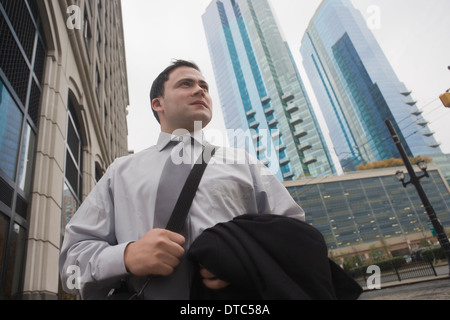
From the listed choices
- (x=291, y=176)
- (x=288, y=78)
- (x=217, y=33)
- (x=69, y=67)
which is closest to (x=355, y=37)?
(x=288, y=78)

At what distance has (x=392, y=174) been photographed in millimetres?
79500

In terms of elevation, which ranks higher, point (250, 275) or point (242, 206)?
point (242, 206)

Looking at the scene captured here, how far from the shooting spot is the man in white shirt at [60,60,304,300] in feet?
3.78

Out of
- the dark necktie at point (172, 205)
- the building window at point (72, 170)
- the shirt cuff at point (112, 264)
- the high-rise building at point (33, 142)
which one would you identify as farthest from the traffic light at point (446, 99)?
the building window at point (72, 170)

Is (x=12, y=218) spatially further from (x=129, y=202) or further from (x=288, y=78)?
(x=288, y=78)

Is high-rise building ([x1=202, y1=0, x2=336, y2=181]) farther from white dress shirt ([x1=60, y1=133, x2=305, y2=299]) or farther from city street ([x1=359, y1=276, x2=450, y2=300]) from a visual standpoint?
white dress shirt ([x1=60, y1=133, x2=305, y2=299])

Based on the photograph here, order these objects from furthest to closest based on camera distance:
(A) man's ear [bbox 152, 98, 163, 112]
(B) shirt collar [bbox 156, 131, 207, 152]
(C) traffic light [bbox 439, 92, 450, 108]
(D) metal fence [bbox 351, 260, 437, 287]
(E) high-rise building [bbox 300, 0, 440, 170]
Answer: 1. (E) high-rise building [bbox 300, 0, 440, 170]
2. (D) metal fence [bbox 351, 260, 437, 287]
3. (C) traffic light [bbox 439, 92, 450, 108]
4. (A) man's ear [bbox 152, 98, 163, 112]
5. (B) shirt collar [bbox 156, 131, 207, 152]

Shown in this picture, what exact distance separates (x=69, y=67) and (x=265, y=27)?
10495 centimetres

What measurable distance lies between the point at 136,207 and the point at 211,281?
2.02 feet

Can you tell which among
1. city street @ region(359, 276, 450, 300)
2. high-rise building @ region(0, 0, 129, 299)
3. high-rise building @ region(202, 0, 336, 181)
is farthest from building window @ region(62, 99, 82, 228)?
high-rise building @ region(202, 0, 336, 181)

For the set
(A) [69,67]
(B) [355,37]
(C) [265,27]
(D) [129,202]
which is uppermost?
(C) [265,27]

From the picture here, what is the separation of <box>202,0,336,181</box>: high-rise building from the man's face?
2938 inches

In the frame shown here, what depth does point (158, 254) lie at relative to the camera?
1087 mm

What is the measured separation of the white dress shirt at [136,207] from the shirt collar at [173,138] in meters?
0.01
